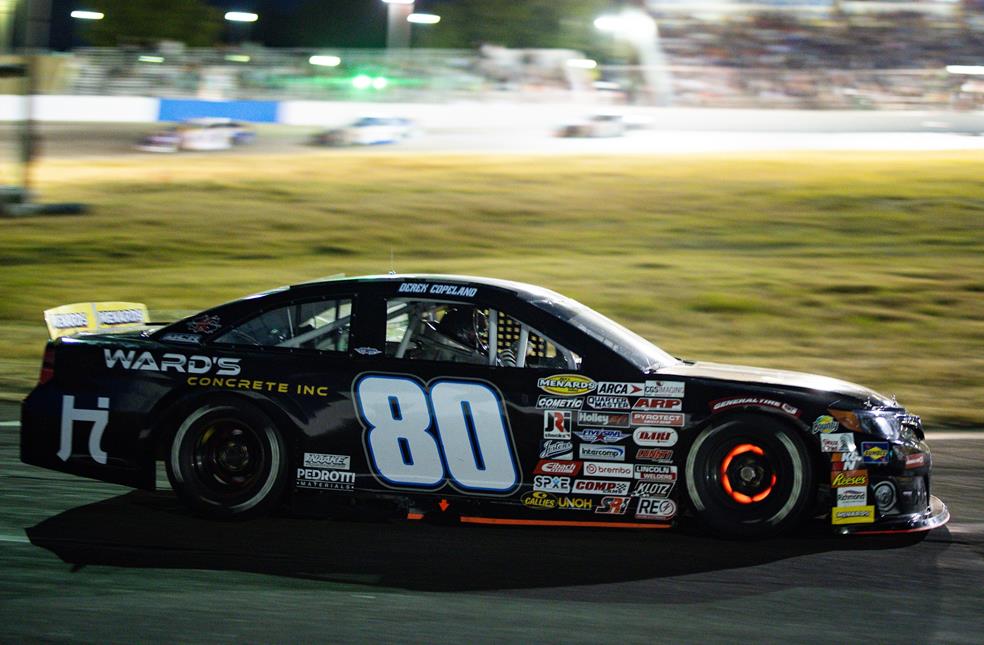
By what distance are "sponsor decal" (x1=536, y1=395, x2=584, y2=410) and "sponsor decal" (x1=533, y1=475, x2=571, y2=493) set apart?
0.33m

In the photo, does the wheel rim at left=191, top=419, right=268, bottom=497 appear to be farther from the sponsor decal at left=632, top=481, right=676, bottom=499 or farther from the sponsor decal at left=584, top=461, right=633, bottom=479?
the sponsor decal at left=632, top=481, right=676, bottom=499

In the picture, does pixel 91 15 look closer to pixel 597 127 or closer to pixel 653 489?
pixel 597 127

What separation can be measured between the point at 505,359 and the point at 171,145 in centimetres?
2434

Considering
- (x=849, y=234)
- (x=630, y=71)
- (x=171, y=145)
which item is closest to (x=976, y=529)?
(x=849, y=234)

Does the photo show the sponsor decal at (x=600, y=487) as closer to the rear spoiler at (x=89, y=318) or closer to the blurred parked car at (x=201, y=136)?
the rear spoiler at (x=89, y=318)

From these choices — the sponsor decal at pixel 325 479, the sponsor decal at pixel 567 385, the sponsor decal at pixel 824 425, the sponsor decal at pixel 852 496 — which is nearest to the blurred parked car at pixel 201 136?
the sponsor decal at pixel 325 479

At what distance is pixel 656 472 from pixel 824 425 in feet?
2.70

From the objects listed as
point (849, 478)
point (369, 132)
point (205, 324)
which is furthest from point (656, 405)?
point (369, 132)

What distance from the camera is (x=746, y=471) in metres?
5.48

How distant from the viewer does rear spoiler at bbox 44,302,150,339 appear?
616 centimetres

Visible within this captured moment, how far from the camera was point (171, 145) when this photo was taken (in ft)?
92.6

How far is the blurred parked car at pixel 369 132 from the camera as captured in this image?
90.0ft

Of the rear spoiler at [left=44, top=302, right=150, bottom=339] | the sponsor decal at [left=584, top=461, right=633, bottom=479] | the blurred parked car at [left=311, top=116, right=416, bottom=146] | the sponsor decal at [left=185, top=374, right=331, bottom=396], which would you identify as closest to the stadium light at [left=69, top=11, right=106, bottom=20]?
the blurred parked car at [left=311, top=116, right=416, bottom=146]

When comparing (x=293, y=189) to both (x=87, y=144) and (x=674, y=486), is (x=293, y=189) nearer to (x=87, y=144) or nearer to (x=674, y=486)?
(x=87, y=144)
